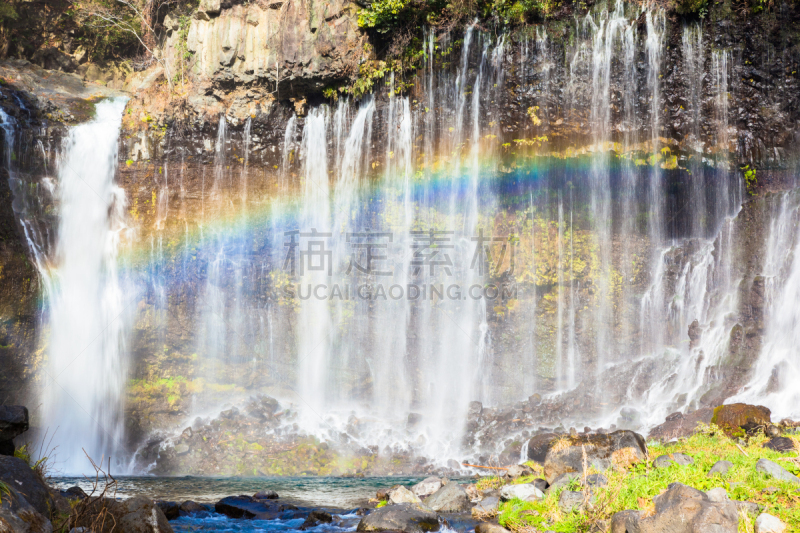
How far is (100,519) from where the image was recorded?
482 cm

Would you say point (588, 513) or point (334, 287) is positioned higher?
point (334, 287)

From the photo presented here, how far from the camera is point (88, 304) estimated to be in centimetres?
1555

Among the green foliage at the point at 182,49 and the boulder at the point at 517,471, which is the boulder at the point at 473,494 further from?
the green foliage at the point at 182,49

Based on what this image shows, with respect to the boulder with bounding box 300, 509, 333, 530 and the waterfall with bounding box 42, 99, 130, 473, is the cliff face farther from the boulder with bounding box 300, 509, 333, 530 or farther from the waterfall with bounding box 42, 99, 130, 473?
the boulder with bounding box 300, 509, 333, 530

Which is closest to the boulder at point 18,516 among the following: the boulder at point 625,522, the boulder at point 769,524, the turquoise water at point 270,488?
the turquoise water at point 270,488

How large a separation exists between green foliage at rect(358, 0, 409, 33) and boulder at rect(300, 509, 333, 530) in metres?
13.6

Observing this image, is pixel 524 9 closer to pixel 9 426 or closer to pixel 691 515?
pixel 691 515

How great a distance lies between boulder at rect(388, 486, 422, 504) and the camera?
27.5 ft

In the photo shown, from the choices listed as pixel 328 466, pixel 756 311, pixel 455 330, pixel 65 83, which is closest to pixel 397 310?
pixel 455 330

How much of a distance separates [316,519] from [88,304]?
38.4ft

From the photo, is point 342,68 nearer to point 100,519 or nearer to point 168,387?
point 168,387

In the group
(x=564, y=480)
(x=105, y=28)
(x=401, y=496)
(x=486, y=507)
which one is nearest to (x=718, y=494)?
(x=564, y=480)

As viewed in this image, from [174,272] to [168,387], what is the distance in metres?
3.60

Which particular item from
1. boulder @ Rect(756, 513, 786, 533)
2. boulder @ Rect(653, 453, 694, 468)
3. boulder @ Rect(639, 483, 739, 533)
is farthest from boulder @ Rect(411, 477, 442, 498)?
boulder @ Rect(756, 513, 786, 533)
